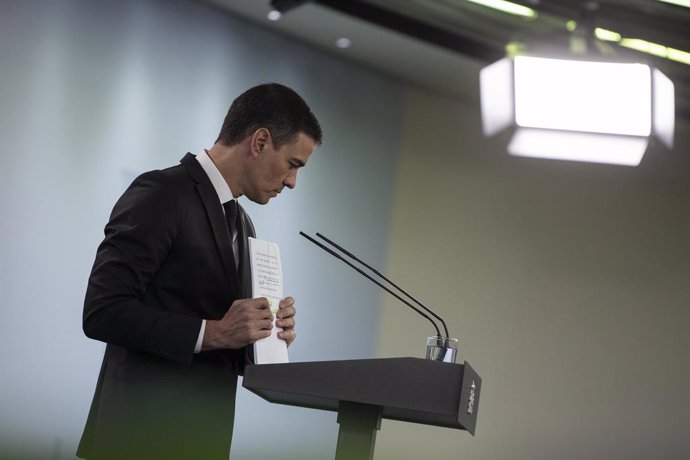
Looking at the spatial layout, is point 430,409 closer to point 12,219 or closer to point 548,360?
point 12,219

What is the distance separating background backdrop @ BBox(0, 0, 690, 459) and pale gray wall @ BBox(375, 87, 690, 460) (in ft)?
0.04

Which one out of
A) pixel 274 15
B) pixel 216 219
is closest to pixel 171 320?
pixel 216 219

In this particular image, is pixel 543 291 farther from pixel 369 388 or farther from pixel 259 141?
pixel 369 388

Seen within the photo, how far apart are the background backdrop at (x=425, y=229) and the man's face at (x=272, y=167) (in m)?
3.04

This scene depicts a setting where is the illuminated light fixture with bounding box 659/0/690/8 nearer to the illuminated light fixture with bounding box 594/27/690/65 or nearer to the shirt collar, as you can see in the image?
the illuminated light fixture with bounding box 594/27/690/65

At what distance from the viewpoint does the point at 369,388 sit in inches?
68.7

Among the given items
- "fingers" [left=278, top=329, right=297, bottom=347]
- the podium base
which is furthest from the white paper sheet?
the podium base

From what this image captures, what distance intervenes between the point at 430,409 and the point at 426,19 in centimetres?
456

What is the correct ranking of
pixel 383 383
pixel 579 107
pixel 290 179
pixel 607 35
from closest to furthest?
pixel 383 383 → pixel 290 179 → pixel 579 107 → pixel 607 35

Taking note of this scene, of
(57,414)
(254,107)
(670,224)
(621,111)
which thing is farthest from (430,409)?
(670,224)

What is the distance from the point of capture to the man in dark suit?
1.91m

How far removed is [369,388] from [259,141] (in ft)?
2.39

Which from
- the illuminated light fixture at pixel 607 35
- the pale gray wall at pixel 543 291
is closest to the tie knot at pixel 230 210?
the illuminated light fixture at pixel 607 35

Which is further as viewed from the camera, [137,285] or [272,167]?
[272,167]
